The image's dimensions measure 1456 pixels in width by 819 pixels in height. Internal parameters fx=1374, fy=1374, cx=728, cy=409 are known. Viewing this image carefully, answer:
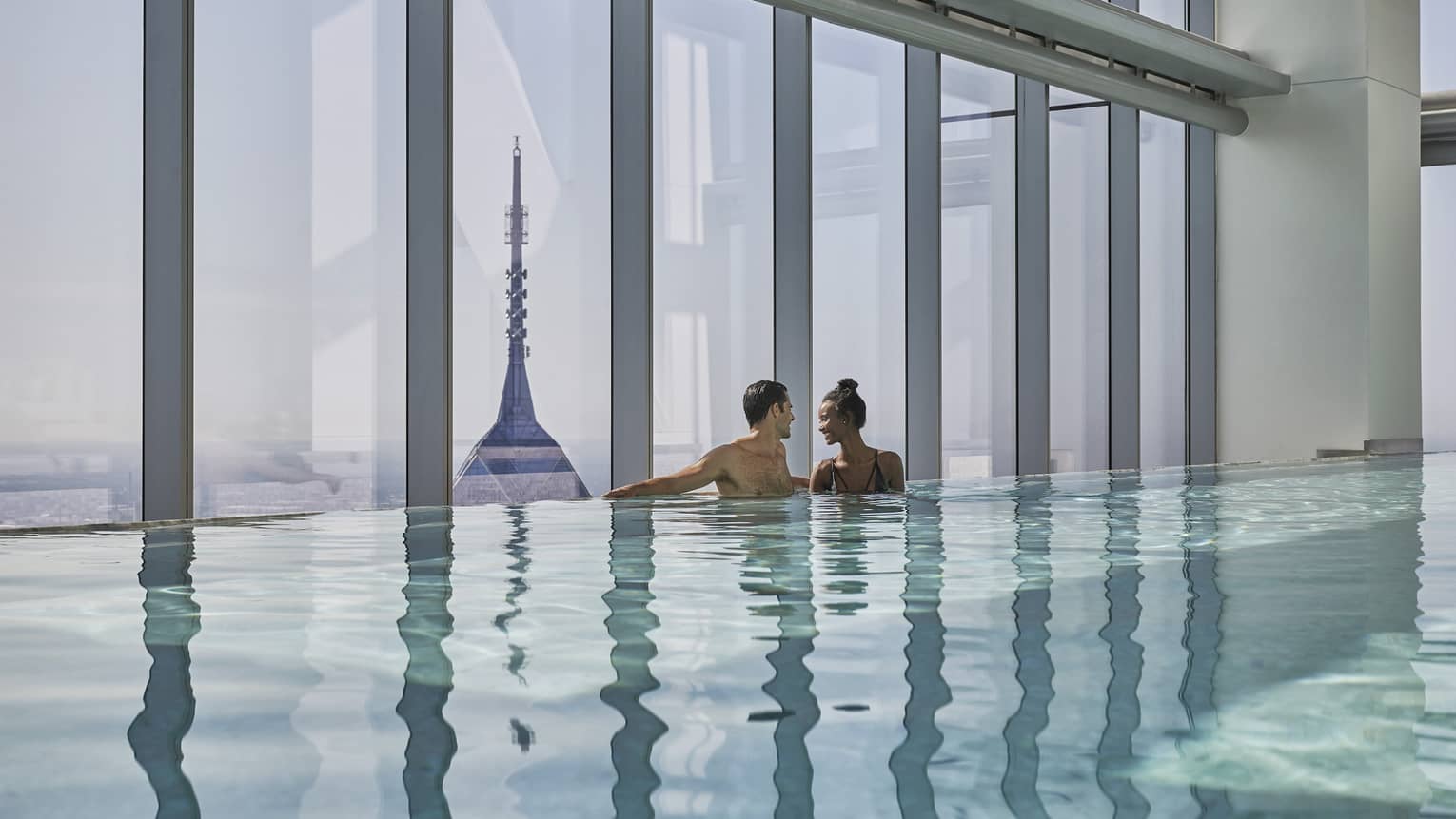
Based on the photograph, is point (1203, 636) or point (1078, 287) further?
point (1078, 287)

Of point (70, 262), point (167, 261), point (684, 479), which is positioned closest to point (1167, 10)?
point (684, 479)

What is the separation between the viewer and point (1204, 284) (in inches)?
632

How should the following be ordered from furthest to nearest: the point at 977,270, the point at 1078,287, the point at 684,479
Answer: the point at 1078,287
the point at 977,270
the point at 684,479

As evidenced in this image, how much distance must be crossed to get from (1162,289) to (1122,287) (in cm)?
98

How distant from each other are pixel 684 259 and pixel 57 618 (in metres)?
7.29

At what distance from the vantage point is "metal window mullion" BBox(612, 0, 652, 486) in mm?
9867

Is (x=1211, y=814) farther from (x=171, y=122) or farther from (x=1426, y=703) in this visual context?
(x=171, y=122)

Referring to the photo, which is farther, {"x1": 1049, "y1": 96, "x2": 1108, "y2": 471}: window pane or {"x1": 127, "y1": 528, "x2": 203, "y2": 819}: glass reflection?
{"x1": 1049, "y1": 96, "x2": 1108, "y2": 471}: window pane

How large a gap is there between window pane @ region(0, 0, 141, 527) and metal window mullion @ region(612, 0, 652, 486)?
3373mm

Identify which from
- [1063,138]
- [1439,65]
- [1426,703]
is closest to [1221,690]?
[1426,703]

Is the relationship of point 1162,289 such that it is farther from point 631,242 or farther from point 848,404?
point 848,404

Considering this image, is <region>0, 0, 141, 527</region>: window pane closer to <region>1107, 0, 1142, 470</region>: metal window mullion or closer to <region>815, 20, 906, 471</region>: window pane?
<region>815, 20, 906, 471</region>: window pane

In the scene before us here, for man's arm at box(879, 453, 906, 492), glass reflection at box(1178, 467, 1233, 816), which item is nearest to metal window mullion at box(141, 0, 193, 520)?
man's arm at box(879, 453, 906, 492)

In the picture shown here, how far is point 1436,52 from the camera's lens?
719 inches
